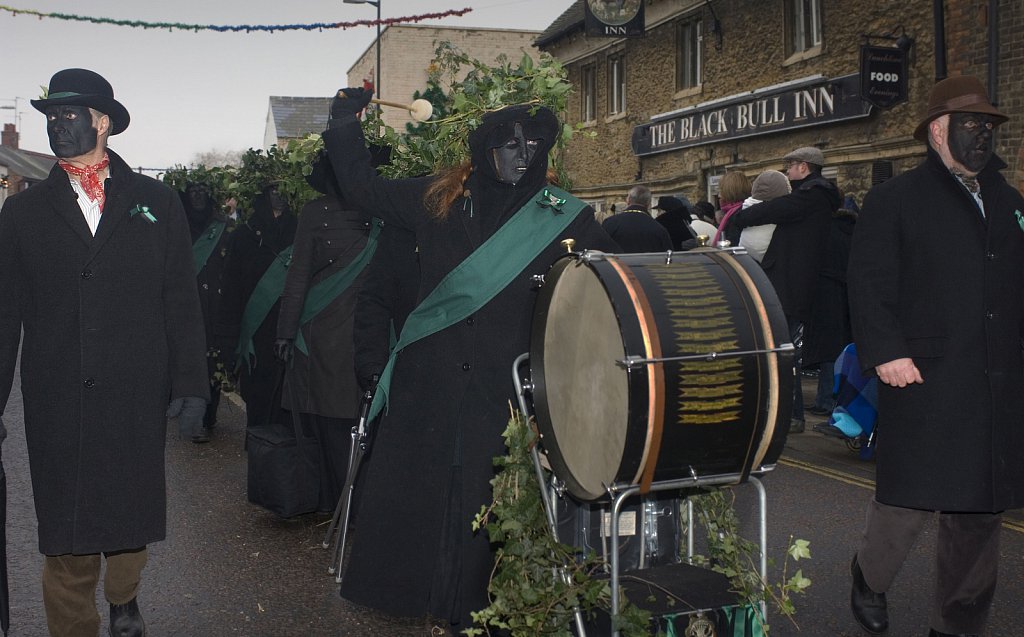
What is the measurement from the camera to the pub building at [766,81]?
1557 cm

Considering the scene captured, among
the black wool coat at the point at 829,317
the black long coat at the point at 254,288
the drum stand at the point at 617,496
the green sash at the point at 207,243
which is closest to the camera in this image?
the drum stand at the point at 617,496

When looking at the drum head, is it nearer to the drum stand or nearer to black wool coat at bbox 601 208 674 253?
the drum stand

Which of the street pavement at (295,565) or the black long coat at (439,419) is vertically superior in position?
the black long coat at (439,419)

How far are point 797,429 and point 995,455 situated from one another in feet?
17.5

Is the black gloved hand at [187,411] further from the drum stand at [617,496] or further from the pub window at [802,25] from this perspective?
the pub window at [802,25]

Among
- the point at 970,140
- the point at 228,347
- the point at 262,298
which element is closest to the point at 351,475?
the point at 262,298

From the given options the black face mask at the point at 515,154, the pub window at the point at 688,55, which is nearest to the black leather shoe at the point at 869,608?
the black face mask at the point at 515,154

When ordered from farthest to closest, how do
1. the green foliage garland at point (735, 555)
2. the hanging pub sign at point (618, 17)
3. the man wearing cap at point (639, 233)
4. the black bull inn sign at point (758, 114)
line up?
1. the hanging pub sign at point (618, 17)
2. the black bull inn sign at point (758, 114)
3. the man wearing cap at point (639, 233)
4. the green foliage garland at point (735, 555)

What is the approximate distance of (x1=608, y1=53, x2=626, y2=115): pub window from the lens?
2781 centimetres

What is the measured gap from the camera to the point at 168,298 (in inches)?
180

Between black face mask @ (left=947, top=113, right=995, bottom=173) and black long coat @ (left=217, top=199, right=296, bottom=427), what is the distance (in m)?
5.04

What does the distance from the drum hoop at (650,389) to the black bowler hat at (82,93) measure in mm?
2339

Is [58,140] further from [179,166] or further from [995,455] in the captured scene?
[179,166]

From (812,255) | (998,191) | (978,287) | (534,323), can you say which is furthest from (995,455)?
(812,255)
